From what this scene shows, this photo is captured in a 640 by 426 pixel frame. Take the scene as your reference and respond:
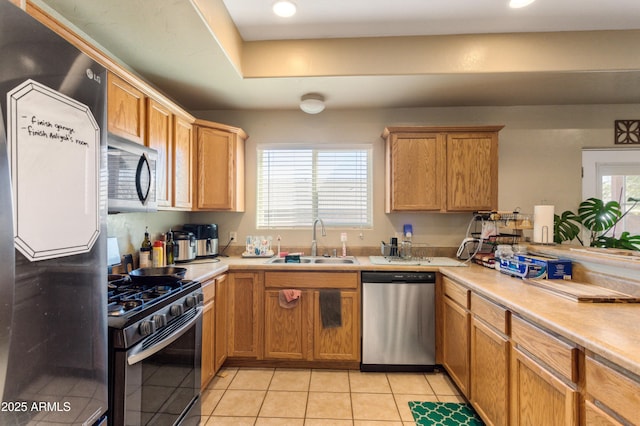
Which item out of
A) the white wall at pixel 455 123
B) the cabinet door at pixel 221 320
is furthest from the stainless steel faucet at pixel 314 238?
the cabinet door at pixel 221 320

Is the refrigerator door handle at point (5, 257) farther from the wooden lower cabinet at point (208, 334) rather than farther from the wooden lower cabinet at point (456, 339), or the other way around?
the wooden lower cabinet at point (456, 339)

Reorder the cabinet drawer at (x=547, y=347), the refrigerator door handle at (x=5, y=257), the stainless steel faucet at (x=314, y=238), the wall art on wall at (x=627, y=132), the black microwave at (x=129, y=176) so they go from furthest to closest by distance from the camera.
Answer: the stainless steel faucet at (x=314, y=238)
the wall art on wall at (x=627, y=132)
the black microwave at (x=129, y=176)
the cabinet drawer at (x=547, y=347)
the refrigerator door handle at (x=5, y=257)

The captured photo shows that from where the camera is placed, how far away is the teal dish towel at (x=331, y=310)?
8.14ft

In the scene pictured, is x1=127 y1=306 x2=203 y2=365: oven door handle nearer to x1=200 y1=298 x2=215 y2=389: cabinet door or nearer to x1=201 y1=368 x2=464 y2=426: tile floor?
x1=200 y1=298 x2=215 y2=389: cabinet door

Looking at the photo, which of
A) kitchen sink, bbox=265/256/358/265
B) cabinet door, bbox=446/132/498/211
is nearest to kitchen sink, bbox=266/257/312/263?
kitchen sink, bbox=265/256/358/265

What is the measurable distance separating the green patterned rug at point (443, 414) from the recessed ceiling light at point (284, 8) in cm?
284

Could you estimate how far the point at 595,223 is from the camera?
9.23 ft

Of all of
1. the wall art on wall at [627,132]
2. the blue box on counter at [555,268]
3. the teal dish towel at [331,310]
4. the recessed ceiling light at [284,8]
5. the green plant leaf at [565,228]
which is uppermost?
the recessed ceiling light at [284,8]

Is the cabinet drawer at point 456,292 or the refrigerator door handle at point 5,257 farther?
the cabinet drawer at point 456,292

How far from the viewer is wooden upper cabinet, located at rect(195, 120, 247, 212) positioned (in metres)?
2.71

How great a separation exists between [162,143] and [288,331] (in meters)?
1.80

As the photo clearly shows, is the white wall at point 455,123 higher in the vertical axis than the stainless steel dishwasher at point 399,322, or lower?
higher

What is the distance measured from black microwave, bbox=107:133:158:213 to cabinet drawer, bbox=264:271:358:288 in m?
1.12

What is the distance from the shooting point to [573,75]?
2.35m
